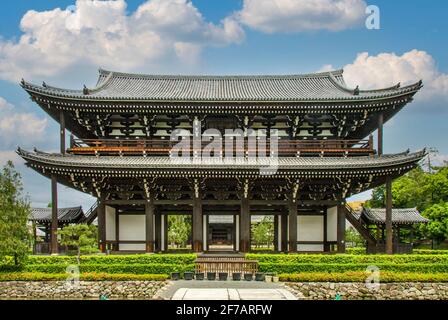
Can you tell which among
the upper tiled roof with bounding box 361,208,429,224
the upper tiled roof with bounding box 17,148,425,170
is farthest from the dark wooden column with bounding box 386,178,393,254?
the upper tiled roof with bounding box 361,208,429,224

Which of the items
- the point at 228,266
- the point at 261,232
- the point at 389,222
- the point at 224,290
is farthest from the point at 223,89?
the point at 261,232

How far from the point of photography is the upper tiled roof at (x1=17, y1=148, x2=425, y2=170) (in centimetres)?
2806

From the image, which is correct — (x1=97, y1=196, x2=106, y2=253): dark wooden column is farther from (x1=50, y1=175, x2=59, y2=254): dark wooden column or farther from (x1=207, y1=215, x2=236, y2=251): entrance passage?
(x1=207, y1=215, x2=236, y2=251): entrance passage

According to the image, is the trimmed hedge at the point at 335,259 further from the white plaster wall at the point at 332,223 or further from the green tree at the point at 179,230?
the green tree at the point at 179,230

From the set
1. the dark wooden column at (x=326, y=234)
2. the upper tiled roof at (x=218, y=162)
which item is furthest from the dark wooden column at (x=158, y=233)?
the dark wooden column at (x=326, y=234)

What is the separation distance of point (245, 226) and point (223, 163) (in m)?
4.55

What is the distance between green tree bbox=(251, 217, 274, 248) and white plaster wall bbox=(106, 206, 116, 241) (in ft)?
95.6

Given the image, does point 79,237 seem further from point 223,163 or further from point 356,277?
point 356,277

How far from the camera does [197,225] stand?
29609 millimetres

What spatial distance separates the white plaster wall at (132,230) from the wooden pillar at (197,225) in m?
4.02

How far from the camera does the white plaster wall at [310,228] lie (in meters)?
31.4
